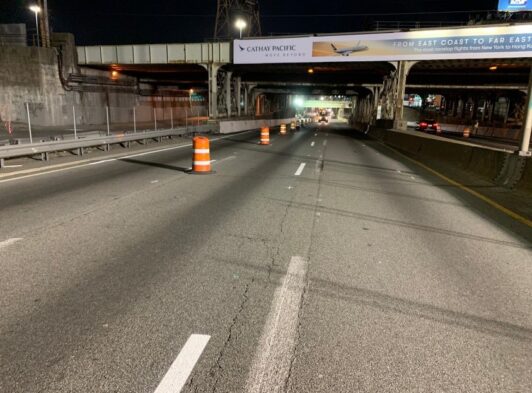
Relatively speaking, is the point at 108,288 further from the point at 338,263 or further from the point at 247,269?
the point at 338,263

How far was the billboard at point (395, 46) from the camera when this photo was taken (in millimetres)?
31859

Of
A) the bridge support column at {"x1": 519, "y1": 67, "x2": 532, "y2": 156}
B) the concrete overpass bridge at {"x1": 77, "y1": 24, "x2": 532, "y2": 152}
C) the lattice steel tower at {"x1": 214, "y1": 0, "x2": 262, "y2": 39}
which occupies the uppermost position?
the lattice steel tower at {"x1": 214, "y1": 0, "x2": 262, "y2": 39}

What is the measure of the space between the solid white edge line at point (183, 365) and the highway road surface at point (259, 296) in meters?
0.01

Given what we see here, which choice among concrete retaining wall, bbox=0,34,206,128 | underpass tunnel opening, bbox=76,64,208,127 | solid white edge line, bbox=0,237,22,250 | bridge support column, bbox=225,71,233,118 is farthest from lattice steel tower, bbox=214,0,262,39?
solid white edge line, bbox=0,237,22,250

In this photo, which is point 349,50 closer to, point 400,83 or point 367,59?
point 367,59

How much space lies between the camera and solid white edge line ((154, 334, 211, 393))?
9.42 feet

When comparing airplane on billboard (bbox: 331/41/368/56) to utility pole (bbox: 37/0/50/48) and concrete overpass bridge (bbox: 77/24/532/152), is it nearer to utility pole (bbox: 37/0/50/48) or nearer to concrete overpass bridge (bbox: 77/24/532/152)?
concrete overpass bridge (bbox: 77/24/532/152)

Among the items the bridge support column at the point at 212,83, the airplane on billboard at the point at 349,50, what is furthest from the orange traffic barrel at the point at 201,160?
the bridge support column at the point at 212,83

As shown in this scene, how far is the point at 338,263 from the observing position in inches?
208

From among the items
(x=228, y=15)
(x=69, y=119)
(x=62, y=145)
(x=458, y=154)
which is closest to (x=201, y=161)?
(x=62, y=145)

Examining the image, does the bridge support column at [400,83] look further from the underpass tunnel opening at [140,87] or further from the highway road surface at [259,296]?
the highway road surface at [259,296]

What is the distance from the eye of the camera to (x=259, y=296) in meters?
4.28

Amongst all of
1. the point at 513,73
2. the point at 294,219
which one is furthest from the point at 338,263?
the point at 513,73

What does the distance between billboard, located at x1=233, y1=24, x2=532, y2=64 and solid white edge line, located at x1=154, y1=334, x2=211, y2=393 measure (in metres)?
35.3
